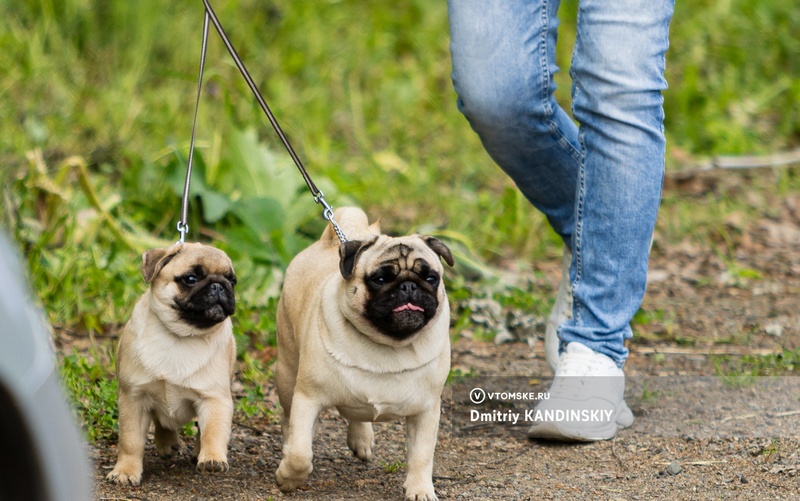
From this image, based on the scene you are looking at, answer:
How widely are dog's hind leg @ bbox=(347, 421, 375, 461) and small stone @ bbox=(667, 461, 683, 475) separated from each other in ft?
2.93

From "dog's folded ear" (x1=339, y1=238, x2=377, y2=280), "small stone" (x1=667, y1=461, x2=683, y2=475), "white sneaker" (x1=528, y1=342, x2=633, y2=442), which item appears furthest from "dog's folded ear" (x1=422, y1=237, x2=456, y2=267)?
"small stone" (x1=667, y1=461, x2=683, y2=475)

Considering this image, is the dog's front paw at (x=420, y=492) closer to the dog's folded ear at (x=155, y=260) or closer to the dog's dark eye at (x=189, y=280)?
the dog's dark eye at (x=189, y=280)

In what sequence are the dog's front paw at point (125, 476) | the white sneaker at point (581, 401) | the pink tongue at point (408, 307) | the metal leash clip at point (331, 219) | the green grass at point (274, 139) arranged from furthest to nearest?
the green grass at point (274, 139) → the white sneaker at point (581, 401) → the metal leash clip at point (331, 219) → the dog's front paw at point (125, 476) → the pink tongue at point (408, 307)

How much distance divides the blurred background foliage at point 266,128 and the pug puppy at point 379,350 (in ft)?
4.83

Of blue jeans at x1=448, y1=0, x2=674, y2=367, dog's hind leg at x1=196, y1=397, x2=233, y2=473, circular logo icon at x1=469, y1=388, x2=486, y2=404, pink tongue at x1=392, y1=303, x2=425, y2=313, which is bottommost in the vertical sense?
circular logo icon at x1=469, y1=388, x2=486, y2=404

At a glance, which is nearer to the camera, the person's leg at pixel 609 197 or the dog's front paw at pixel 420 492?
the dog's front paw at pixel 420 492

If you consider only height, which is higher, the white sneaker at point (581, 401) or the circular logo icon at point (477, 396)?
the white sneaker at point (581, 401)

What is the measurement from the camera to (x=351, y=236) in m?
3.26

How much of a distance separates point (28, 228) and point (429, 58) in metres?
3.92

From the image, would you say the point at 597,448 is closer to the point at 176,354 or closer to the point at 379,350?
the point at 379,350

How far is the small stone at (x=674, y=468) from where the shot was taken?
10.4 feet

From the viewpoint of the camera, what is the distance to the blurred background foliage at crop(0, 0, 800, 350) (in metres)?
4.82

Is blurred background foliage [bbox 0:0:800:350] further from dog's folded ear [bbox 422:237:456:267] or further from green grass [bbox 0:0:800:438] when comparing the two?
dog's folded ear [bbox 422:237:456:267]

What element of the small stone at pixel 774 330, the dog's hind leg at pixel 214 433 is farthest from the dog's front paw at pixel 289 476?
the small stone at pixel 774 330
